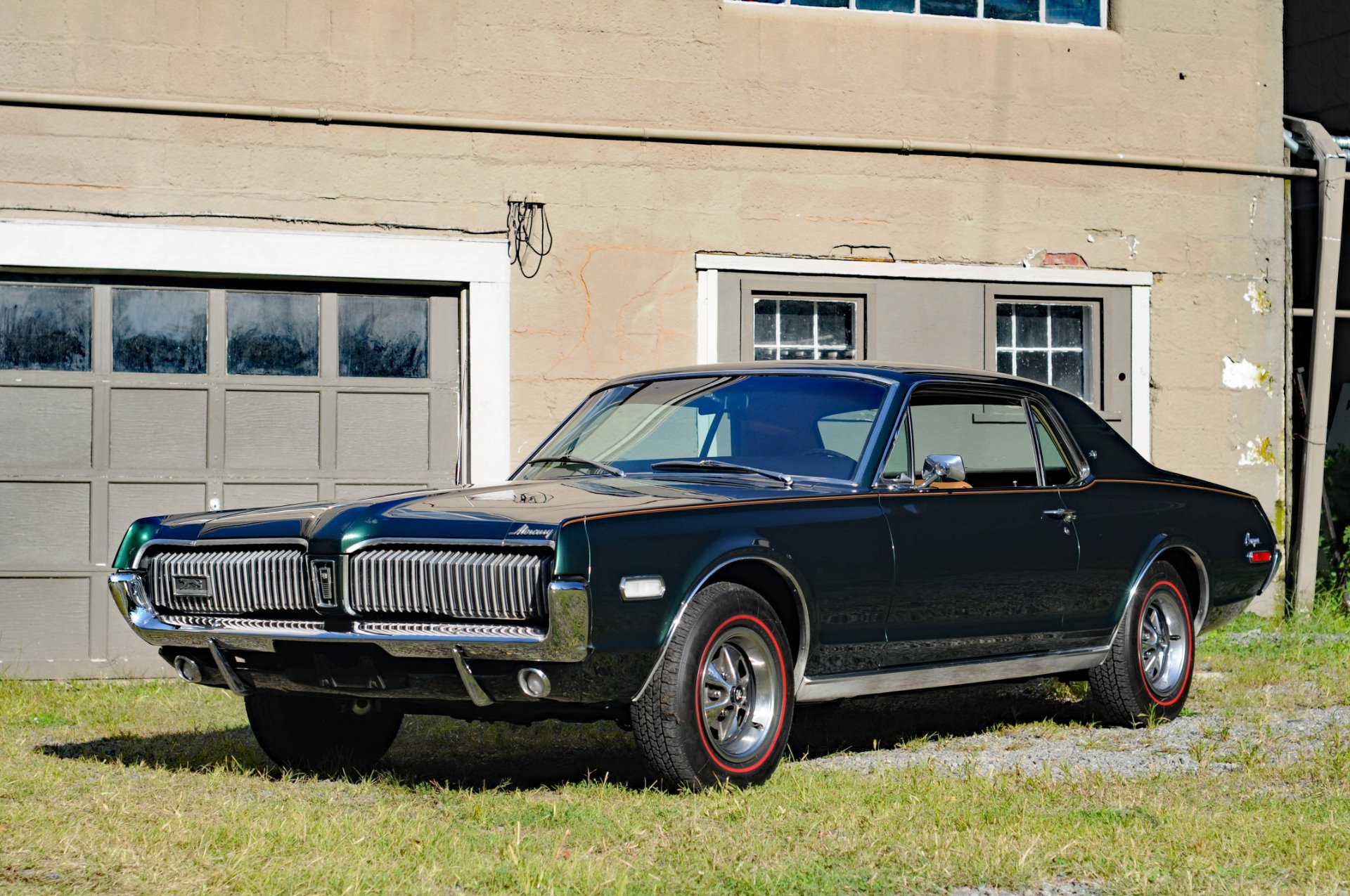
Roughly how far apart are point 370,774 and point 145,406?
13.8 feet

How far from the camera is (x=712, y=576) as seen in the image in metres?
5.43

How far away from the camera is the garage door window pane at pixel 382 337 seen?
9867 mm

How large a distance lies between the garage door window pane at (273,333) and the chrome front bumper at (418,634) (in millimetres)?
4031

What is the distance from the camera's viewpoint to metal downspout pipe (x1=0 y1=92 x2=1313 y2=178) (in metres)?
9.48

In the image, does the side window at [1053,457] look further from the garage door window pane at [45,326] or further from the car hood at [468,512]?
the garage door window pane at [45,326]

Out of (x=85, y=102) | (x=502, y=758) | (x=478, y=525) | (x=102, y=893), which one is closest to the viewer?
(x=102, y=893)

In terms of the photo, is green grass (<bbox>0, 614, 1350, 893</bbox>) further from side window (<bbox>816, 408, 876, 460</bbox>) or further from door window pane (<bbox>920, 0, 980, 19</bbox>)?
door window pane (<bbox>920, 0, 980, 19</bbox>)

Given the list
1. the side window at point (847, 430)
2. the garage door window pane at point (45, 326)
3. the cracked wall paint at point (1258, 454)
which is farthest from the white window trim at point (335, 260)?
the cracked wall paint at point (1258, 454)

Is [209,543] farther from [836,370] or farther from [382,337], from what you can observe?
[382,337]

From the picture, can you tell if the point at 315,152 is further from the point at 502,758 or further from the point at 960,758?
the point at 960,758

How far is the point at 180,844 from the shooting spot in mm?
4668

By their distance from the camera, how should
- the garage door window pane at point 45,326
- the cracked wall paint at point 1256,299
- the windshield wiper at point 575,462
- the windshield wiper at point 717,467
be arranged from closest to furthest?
the windshield wiper at point 717,467 → the windshield wiper at point 575,462 → the garage door window pane at point 45,326 → the cracked wall paint at point 1256,299

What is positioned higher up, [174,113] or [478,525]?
[174,113]

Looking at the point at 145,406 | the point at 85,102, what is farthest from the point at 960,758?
the point at 85,102
